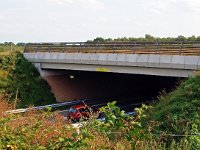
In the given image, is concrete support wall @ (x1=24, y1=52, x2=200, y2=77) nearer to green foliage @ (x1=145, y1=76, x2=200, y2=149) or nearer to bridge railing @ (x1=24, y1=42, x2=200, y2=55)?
bridge railing @ (x1=24, y1=42, x2=200, y2=55)

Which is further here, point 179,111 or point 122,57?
point 122,57

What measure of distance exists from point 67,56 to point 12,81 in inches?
189

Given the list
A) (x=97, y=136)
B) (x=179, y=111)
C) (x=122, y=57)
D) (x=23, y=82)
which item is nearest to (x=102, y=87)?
(x=23, y=82)

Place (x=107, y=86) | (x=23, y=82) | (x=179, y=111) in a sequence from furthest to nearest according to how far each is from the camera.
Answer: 1. (x=107, y=86)
2. (x=23, y=82)
3. (x=179, y=111)

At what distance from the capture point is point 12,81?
105 feet

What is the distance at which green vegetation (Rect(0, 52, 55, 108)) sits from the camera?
102 feet

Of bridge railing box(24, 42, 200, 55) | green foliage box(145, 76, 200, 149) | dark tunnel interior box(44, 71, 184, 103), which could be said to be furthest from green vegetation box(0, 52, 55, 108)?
green foliage box(145, 76, 200, 149)

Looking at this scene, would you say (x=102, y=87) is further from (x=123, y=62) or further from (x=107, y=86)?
(x=123, y=62)

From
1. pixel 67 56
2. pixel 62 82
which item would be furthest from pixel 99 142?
pixel 62 82

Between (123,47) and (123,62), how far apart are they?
7.63ft

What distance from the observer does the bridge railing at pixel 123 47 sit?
80.1ft

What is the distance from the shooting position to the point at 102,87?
34.4 m

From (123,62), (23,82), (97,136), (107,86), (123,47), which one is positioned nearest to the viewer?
(97,136)

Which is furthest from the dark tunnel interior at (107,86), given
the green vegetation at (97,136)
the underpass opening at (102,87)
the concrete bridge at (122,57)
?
the green vegetation at (97,136)
